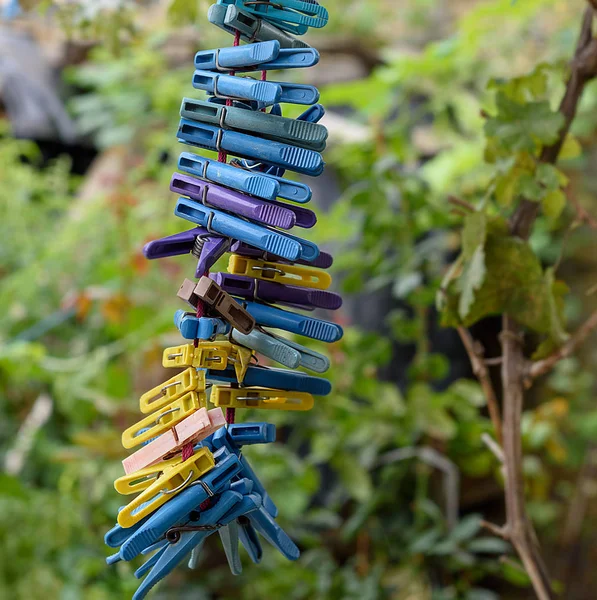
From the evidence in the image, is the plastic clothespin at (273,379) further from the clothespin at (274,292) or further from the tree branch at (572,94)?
the tree branch at (572,94)

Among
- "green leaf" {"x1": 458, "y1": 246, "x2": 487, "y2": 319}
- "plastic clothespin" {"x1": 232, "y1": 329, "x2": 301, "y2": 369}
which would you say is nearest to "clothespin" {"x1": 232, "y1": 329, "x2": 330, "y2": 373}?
"plastic clothespin" {"x1": 232, "y1": 329, "x2": 301, "y2": 369}

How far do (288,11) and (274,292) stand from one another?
0.22 meters

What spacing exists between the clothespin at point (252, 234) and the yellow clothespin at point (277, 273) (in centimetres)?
3

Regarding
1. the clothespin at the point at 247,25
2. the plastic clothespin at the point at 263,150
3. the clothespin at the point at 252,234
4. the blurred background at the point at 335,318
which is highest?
the clothespin at the point at 247,25

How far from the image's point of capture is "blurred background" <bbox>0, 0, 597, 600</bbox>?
1327 millimetres

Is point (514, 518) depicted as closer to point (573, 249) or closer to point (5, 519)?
point (5, 519)

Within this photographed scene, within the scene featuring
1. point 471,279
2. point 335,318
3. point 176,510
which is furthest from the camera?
point 335,318

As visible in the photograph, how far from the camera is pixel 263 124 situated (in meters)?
0.51

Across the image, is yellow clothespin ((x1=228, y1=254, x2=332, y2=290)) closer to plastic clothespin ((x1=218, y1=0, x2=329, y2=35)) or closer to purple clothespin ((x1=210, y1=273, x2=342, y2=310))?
purple clothespin ((x1=210, y1=273, x2=342, y2=310))

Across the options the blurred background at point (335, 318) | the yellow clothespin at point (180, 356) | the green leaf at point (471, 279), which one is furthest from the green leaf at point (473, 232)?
the yellow clothespin at point (180, 356)

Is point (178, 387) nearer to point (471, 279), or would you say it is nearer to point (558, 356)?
point (471, 279)

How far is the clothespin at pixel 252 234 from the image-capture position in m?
0.50

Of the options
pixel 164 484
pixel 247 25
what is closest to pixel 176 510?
pixel 164 484

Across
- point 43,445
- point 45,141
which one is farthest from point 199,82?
point 45,141
